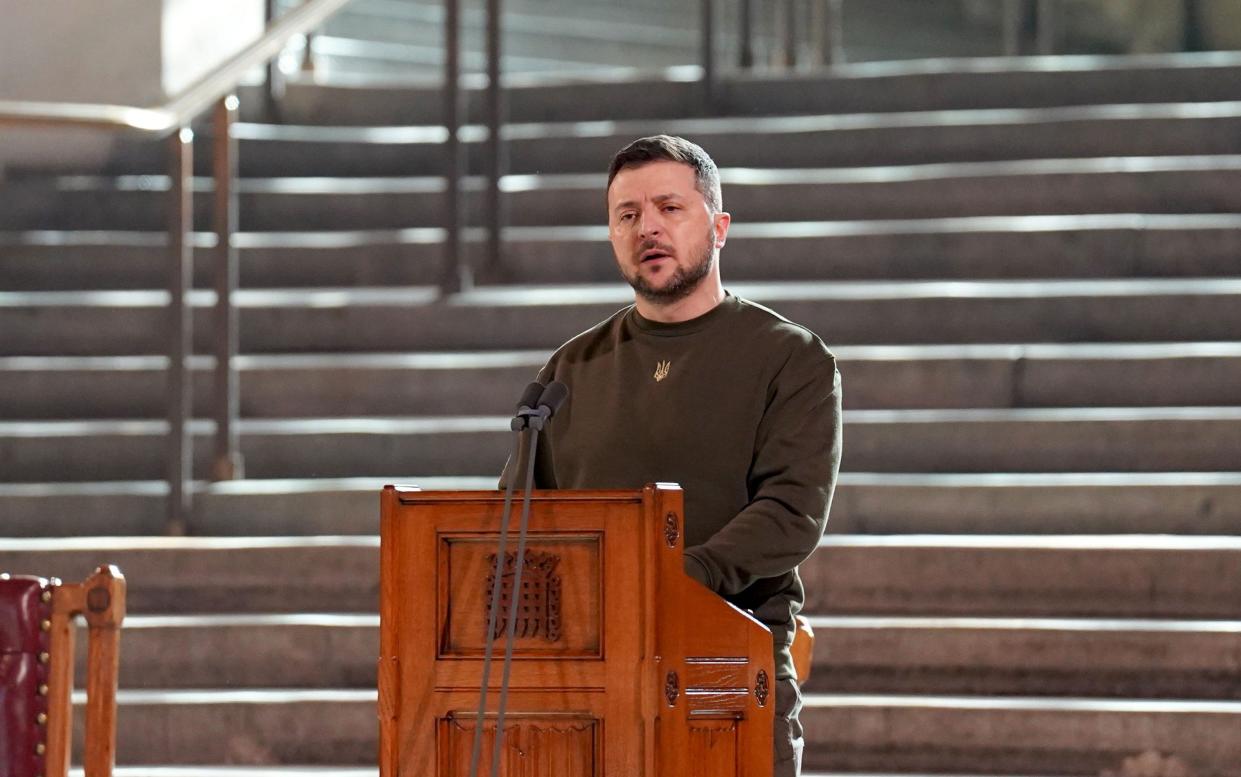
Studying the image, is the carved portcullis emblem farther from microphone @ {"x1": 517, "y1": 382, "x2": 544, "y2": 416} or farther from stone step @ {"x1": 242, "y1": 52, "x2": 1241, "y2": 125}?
stone step @ {"x1": 242, "y1": 52, "x2": 1241, "y2": 125}

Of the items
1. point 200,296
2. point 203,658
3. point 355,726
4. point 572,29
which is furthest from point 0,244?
point 572,29

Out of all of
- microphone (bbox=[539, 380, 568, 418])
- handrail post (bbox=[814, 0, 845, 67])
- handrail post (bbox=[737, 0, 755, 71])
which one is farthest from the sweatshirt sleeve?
handrail post (bbox=[814, 0, 845, 67])

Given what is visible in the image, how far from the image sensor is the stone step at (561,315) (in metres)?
5.57

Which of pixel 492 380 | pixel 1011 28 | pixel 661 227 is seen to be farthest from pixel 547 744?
pixel 1011 28

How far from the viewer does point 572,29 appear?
9.73m

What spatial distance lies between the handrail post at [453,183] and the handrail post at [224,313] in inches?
27.0

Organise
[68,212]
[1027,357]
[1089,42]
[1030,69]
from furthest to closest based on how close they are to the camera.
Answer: [1089,42]
[1030,69]
[68,212]
[1027,357]

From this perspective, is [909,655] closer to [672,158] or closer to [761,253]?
[761,253]

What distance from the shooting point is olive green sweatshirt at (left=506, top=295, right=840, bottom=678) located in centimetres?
262

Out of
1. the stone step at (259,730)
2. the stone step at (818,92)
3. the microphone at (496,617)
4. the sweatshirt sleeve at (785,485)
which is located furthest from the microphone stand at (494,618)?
the stone step at (818,92)

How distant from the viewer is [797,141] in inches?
256

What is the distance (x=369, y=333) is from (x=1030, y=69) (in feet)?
8.61

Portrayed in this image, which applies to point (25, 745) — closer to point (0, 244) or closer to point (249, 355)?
point (249, 355)

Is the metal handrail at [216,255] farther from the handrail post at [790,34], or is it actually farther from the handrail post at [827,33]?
the handrail post at [827,33]
